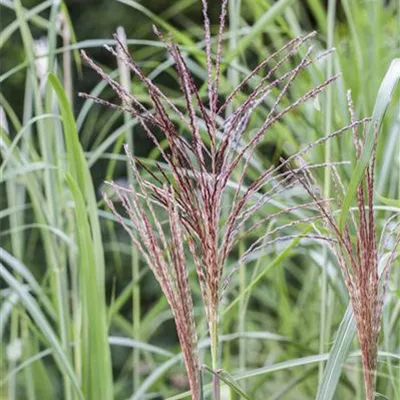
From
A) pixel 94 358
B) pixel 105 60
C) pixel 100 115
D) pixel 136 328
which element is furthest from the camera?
pixel 105 60

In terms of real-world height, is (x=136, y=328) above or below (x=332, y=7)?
below

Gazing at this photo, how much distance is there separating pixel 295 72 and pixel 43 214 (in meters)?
0.54

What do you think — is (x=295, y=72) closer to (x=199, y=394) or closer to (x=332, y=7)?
(x=199, y=394)

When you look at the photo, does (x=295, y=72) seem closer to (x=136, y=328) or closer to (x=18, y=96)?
(x=136, y=328)

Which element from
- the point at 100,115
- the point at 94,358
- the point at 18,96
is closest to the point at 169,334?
the point at 100,115

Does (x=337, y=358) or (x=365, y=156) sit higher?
(x=365, y=156)

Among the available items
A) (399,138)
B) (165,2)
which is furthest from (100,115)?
(399,138)

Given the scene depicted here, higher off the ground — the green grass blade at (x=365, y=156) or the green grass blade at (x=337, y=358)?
the green grass blade at (x=365, y=156)

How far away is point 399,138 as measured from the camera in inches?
42.4

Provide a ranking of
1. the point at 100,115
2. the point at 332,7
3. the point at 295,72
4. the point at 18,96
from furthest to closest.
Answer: the point at 18,96 < the point at 100,115 < the point at 332,7 < the point at 295,72

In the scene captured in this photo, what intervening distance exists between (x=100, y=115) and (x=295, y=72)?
10.8ft

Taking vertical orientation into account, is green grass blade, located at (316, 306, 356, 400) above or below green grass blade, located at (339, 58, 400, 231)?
below

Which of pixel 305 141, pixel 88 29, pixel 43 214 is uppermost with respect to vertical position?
pixel 88 29

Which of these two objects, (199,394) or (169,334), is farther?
(169,334)
